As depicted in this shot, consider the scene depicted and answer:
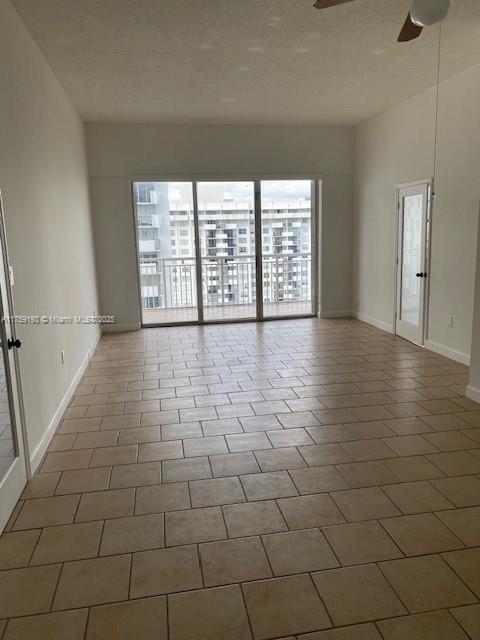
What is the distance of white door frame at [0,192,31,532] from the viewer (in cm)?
251

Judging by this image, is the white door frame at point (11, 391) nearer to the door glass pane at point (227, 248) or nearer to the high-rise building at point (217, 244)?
the high-rise building at point (217, 244)

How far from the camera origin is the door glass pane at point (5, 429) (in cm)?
254

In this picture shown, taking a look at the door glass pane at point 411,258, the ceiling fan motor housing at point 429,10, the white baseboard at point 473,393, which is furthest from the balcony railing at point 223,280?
the ceiling fan motor housing at point 429,10

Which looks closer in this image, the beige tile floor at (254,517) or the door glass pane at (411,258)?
the beige tile floor at (254,517)

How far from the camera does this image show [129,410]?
12.8 feet

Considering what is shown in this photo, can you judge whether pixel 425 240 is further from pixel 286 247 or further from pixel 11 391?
pixel 11 391

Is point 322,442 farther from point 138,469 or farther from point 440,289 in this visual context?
point 440,289

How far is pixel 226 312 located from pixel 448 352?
343 centimetres

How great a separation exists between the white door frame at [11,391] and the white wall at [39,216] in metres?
0.14

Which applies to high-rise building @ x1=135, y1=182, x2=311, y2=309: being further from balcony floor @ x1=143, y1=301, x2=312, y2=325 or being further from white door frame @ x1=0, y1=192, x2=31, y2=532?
white door frame @ x1=0, y1=192, x2=31, y2=532

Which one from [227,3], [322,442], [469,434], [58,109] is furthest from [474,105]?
[58,109]

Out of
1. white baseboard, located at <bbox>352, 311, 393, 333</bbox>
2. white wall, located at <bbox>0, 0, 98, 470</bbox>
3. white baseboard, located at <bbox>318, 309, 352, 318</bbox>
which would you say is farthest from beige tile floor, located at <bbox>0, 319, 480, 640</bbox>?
white baseboard, located at <bbox>318, 309, 352, 318</bbox>

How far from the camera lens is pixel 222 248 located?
7.39 m

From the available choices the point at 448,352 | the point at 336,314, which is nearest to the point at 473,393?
the point at 448,352
